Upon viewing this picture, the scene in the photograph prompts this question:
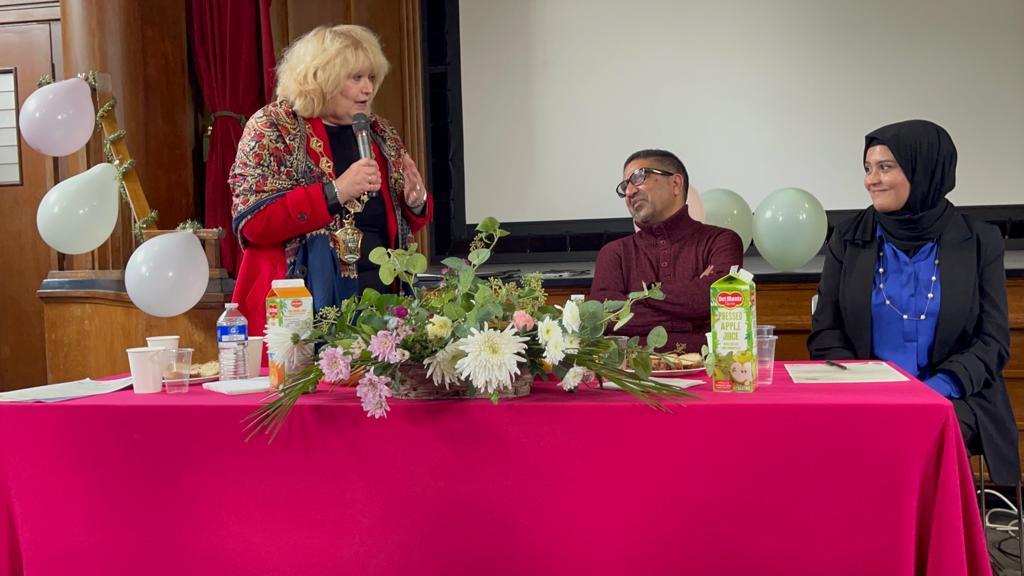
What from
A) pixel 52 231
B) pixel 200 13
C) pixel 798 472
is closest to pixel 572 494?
pixel 798 472

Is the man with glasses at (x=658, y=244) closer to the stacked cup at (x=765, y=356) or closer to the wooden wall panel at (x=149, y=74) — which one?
the stacked cup at (x=765, y=356)

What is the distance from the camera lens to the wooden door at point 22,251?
485cm

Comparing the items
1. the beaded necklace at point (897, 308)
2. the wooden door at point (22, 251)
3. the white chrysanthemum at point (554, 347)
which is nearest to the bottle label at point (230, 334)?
the white chrysanthemum at point (554, 347)

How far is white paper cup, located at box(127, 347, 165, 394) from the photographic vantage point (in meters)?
1.88

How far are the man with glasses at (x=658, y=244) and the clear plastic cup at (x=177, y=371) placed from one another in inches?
49.7

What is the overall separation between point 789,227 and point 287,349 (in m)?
2.30

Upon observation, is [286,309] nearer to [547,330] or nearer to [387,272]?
[387,272]

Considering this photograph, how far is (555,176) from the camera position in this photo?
469cm

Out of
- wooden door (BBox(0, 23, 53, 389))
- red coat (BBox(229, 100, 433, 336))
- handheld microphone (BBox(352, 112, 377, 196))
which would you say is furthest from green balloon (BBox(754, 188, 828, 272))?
wooden door (BBox(0, 23, 53, 389))

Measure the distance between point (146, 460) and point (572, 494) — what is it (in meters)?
0.71

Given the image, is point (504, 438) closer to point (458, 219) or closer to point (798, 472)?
point (798, 472)

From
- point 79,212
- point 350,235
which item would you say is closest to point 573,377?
point 350,235

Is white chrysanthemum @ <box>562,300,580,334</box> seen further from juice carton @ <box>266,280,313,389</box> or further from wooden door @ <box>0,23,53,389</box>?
wooden door @ <box>0,23,53,389</box>

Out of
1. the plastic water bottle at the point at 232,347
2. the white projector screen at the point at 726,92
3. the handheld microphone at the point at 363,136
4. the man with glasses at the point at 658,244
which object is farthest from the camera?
the white projector screen at the point at 726,92
